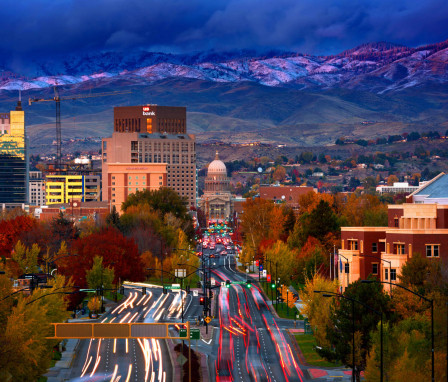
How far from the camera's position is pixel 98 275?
134 meters

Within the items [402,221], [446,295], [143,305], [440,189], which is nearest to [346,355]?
[446,295]

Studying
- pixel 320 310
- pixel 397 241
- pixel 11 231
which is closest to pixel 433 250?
pixel 397 241

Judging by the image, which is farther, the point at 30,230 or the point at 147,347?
the point at 30,230

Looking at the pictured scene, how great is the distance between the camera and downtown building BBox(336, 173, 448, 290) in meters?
119

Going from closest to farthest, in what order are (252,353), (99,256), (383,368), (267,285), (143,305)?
(383,368) < (252,353) < (143,305) < (99,256) < (267,285)

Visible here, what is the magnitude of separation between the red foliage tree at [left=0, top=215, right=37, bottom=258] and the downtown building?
6555 cm

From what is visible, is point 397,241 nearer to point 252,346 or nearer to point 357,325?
point 252,346

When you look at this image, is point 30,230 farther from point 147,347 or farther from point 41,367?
point 41,367

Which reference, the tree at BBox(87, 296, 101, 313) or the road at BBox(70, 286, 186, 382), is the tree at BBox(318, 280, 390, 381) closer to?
the road at BBox(70, 286, 186, 382)

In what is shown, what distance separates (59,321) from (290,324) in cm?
3075

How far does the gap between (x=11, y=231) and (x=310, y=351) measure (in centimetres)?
10170

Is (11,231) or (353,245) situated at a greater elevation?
(353,245)

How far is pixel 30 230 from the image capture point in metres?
190

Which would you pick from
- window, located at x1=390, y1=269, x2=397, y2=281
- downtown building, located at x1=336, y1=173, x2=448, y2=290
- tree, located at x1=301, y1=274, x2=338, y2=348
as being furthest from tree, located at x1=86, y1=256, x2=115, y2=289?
window, located at x1=390, y1=269, x2=397, y2=281
